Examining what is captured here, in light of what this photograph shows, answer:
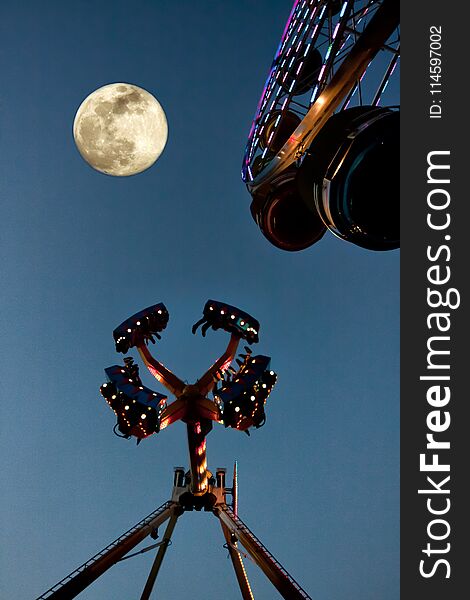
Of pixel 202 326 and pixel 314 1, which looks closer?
pixel 314 1

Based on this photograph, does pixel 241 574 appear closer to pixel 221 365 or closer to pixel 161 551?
pixel 161 551

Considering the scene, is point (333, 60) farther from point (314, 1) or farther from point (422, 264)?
point (422, 264)

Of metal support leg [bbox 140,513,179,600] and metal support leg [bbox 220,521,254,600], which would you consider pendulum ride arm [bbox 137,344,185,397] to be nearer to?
metal support leg [bbox 140,513,179,600]

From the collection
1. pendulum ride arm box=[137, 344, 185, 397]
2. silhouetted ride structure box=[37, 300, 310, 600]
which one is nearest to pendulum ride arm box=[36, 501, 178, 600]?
silhouetted ride structure box=[37, 300, 310, 600]

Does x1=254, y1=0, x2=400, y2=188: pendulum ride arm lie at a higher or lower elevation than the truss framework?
higher

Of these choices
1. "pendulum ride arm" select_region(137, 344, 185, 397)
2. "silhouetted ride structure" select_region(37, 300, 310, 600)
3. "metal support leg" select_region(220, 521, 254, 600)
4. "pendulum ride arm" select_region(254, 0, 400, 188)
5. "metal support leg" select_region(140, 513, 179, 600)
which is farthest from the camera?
"metal support leg" select_region(140, 513, 179, 600)

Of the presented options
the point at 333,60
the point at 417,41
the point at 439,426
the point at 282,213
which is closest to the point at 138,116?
the point at 282,213

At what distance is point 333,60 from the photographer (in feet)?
32.3

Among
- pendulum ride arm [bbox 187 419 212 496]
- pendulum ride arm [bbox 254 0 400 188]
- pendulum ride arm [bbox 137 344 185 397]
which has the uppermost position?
pendulum ride arm [bbox 254 0 400 188]

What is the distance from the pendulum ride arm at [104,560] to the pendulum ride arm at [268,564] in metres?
2.75

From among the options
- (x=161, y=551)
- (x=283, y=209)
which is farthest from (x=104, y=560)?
(x=283, y=209)

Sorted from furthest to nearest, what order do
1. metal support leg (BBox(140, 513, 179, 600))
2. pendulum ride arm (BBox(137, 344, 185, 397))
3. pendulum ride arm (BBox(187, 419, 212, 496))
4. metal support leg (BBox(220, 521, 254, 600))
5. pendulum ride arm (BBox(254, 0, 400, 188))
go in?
metal support leg (BBox(140, 513, 179, 600)), pendulum ride arm (BBox(137, 344, 185, 397)), pendulum ride arm (BBox(187, 419, 212, 496)), metal support leg (BBox(220, 521, 254, 600)), pendulum ride arm (BBox(254, 0, 400, 188))

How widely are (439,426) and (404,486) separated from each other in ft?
2.68

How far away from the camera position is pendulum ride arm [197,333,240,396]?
1830 cm
